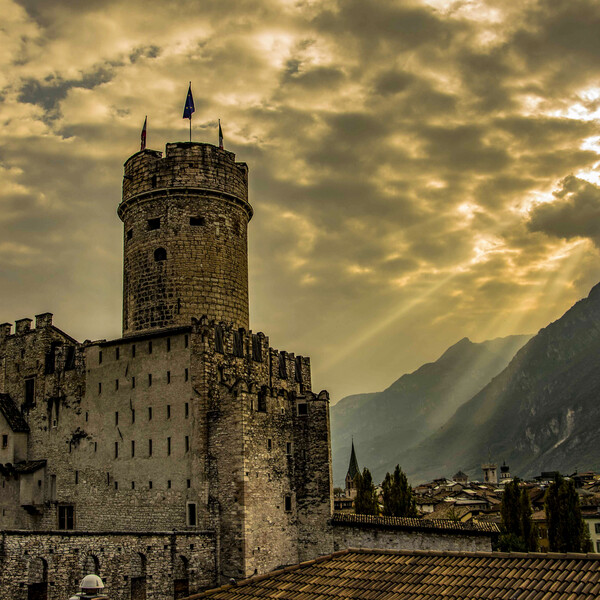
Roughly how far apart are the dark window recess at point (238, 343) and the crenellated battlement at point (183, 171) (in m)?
8.12

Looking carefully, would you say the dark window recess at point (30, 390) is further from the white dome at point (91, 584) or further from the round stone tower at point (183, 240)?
the white dome at point (91, 584)

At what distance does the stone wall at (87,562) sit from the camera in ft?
92.4

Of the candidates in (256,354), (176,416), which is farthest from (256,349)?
(176,416)

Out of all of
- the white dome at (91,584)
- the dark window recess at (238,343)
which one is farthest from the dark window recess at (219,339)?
the white dome at (91,584)

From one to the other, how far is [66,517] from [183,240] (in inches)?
626

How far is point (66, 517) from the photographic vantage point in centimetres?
3866

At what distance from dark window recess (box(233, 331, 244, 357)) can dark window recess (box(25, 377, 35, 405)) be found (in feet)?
41.7

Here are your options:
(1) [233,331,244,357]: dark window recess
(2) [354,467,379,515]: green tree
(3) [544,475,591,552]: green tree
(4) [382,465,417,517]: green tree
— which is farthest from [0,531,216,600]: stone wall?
(3) [544,475,591,552]: green tree

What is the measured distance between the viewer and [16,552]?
93.1 ft

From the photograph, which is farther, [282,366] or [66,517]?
[282,366]

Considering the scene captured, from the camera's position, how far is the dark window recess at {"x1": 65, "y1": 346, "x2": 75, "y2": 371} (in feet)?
133

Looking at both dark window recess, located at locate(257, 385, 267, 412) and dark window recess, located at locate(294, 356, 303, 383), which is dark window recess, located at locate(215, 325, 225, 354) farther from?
dark window recess, located at locate(294, 356, 303, 383)

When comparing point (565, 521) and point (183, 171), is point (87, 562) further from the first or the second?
point (565, 521)

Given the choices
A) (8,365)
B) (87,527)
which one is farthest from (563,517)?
(8,365)
